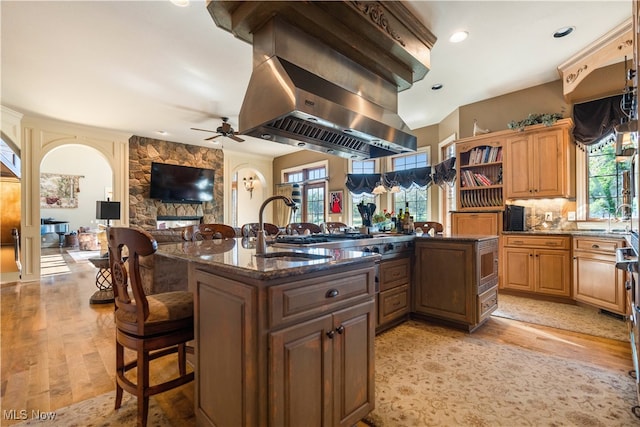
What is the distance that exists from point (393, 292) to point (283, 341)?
1.91m

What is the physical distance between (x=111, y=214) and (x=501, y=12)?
637 centimetres

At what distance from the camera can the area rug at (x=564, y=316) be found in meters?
2.80

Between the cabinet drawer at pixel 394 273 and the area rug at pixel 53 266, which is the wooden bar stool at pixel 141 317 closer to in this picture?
the cabinet drawer at pixel 394 273

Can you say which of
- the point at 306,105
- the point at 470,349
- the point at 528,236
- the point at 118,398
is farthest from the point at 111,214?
the point at 528,236

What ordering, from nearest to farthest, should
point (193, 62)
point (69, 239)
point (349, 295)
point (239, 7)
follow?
point (349, 295) < point (239, 7) < point (193, 62) < point (69, 239)

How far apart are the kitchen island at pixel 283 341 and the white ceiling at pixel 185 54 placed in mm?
2568

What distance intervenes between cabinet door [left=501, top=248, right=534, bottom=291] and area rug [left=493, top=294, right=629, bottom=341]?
209 mm

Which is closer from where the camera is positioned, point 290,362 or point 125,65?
point 290,362

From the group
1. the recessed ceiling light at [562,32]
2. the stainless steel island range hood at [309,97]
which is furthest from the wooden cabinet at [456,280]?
the recessed ceiling light at [562,32]

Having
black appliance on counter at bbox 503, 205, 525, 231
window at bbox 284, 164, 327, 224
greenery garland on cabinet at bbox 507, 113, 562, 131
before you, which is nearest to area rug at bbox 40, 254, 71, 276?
window at bbox 284, 164, 327, 224

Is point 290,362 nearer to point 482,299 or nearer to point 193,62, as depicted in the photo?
point 482,299

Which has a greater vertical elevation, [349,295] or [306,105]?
[306,105]

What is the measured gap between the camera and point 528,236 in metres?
3.88

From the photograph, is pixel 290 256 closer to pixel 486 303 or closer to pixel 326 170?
pixel 486 303
